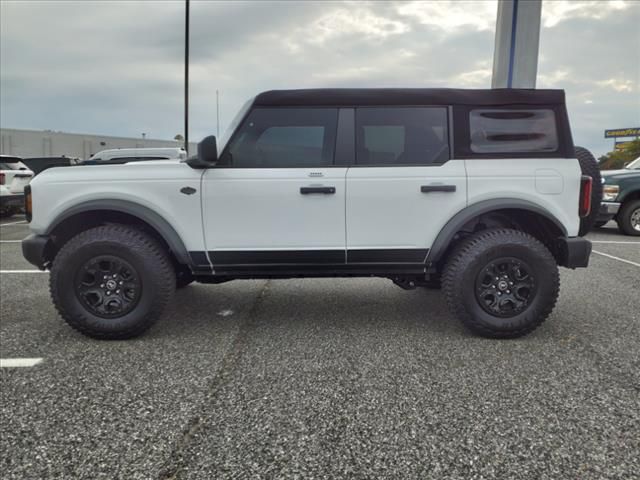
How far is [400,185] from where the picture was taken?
3.23 meters

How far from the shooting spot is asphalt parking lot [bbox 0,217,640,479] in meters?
1.91

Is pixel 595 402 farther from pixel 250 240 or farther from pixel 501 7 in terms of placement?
pixel 501 7

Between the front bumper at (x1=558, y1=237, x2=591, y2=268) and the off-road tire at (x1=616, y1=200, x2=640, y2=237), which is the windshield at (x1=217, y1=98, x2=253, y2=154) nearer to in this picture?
the front bumper at (x1=558, y1=237, x2=591, y2=268)

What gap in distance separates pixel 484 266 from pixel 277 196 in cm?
156

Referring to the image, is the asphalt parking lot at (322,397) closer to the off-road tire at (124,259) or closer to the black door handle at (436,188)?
the off-road tire at (124,259)

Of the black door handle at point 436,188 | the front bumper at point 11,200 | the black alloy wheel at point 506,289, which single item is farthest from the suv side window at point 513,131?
the front bumper at point 11,200

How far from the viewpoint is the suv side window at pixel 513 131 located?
3.33 m

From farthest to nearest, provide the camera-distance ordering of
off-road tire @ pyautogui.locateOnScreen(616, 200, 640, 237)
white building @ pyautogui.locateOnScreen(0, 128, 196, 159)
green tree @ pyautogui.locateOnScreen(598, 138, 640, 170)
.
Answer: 1. green tree @ pyautogui.locateOnScreen(598, 138, 640, 170)
2. white building @ pyautogui.locateOnScreen(0, 128, 196, 159)
3. off-road tire @ pyautogui.locateOnScreen(616, 200, 640, 237)

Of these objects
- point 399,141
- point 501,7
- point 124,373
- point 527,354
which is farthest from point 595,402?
point 501,7

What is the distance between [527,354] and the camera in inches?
121

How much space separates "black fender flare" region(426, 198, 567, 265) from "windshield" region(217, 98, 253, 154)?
1686 millimetres

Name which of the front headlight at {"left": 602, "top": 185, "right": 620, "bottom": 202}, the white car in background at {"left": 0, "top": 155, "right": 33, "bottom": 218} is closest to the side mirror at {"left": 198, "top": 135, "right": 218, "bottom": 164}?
the front headlight at {"left": 602, "top": 185, "right": 620, "bottom": 202}

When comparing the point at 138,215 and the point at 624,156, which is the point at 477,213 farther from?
the point at 624,156

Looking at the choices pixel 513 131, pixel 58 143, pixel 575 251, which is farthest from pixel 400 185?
pixel 58 143
